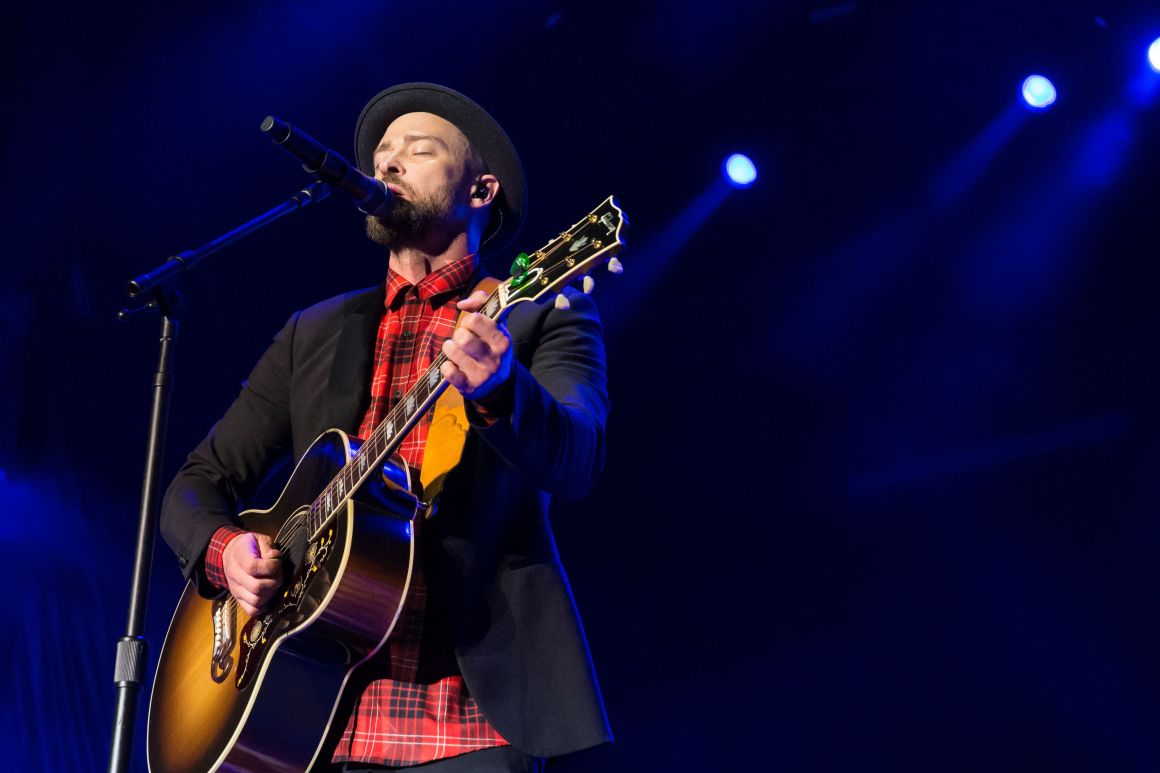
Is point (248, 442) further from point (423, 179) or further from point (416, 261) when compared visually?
point (423, 179)

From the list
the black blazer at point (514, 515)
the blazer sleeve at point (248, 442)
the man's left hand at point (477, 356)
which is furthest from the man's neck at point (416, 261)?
the man's left hand at point (477, 356)

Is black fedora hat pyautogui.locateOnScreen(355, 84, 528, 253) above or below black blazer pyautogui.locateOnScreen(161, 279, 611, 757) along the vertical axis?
above

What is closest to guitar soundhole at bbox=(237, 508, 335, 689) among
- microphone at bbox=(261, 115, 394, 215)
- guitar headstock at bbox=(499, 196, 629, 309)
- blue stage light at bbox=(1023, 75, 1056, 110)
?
guitar headstock at bbox=(499, 196, 629, 309)

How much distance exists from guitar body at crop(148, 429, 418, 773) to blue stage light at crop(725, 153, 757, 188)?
370cm

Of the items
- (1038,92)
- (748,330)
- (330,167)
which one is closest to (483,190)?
(330,167)

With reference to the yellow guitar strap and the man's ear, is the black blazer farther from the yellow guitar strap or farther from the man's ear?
the man's ear

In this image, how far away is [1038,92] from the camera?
5238 millimetres

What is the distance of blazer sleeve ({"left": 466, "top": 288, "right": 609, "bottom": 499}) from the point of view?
6.26ft

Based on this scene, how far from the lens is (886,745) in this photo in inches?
185

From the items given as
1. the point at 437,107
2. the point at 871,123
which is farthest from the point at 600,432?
the point at 871,123

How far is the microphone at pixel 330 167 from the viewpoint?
2387 mm

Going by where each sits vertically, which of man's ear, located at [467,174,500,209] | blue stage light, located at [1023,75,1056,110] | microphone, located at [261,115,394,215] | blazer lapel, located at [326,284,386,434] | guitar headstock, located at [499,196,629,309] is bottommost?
guitar headstock, located at [499,196,629,309]

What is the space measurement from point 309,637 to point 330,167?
3.47 feet

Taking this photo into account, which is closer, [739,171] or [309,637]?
[309,637]
